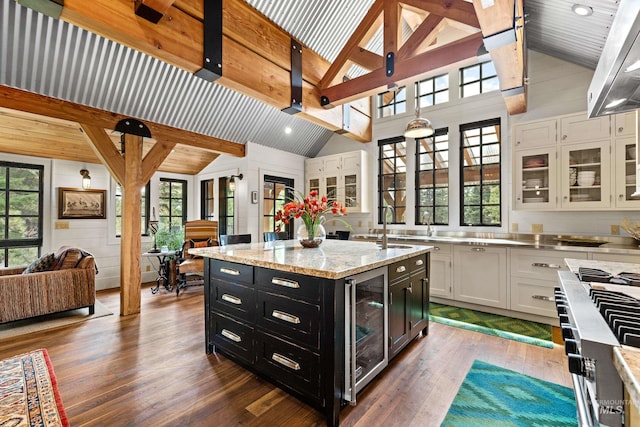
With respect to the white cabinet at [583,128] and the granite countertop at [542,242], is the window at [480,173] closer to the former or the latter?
the granite countertop at [542,242]

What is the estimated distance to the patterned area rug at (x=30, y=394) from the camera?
59.2 inches

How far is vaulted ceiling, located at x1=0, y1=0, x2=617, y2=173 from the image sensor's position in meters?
2.00

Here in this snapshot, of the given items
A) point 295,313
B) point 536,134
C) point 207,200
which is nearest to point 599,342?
point 295,313

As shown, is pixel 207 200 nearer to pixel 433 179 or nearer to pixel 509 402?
pixel 433 179

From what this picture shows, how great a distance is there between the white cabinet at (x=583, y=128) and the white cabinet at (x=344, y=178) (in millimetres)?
2792

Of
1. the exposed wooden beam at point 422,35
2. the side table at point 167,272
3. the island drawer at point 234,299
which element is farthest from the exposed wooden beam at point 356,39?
the side table at point 167,272

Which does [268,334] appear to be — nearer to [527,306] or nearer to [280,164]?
[527,306]

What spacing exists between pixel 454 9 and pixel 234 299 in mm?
2938

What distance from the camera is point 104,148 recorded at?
11.3 feet

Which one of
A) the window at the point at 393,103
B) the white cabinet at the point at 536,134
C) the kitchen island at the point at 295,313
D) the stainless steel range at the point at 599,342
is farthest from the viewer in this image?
the window at the point at 393,103

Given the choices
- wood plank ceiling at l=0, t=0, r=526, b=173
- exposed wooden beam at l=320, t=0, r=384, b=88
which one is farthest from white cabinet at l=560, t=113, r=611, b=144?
exposed wooden beam at l=320, t=0, r=384, b=88

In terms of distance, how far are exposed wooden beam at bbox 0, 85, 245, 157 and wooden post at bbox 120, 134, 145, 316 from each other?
0.93ft

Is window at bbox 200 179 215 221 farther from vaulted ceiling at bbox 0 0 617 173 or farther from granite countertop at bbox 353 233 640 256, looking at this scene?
granite countertop at bbox 353 233 640 256

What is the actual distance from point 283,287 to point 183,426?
0.97 m
